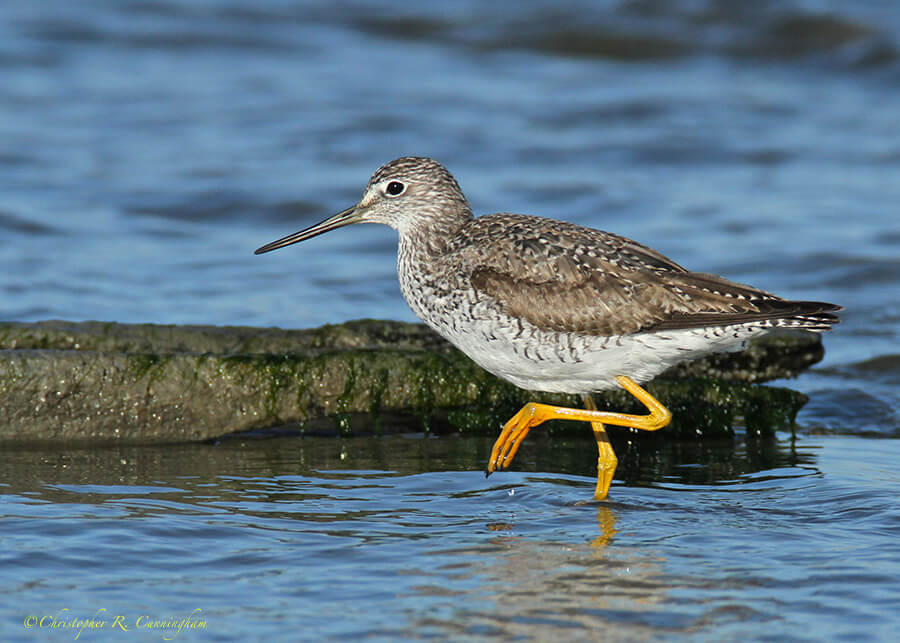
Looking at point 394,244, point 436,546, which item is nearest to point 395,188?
point 436,546

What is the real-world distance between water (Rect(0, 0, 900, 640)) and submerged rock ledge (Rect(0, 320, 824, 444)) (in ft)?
0.86

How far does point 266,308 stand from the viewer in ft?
36.4

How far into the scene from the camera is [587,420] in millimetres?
7352

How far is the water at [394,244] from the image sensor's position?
543 centimetres

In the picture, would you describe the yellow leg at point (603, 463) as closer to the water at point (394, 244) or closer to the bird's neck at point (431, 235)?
the water at point (394, 244)

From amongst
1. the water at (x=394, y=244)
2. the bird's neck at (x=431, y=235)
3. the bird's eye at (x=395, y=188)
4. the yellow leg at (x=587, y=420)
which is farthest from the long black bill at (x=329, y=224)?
the yellow leg at (x=587, y=420)

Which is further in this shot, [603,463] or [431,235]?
[431,235]

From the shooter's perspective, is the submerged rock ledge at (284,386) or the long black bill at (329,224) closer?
the submerged rock ledge at (284,386)

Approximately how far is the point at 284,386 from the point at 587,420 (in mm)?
2094

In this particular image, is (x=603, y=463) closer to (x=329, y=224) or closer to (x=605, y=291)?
(x=605, y=291)

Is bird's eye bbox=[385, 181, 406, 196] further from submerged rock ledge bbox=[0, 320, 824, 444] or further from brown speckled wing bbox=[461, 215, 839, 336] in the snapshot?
submerged rock ledge bbox=[0, 320, 824, 444]

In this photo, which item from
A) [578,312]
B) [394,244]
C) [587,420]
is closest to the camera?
[578,312]

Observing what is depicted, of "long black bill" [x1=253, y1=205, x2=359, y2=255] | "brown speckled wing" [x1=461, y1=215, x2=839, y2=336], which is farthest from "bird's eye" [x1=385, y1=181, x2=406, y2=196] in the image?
"brown speckled wing" [x1=461, y1=215, x2=839, y2=336]

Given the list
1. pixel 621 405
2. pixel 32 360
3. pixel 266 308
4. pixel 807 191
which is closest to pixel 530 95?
pixel 807 191
